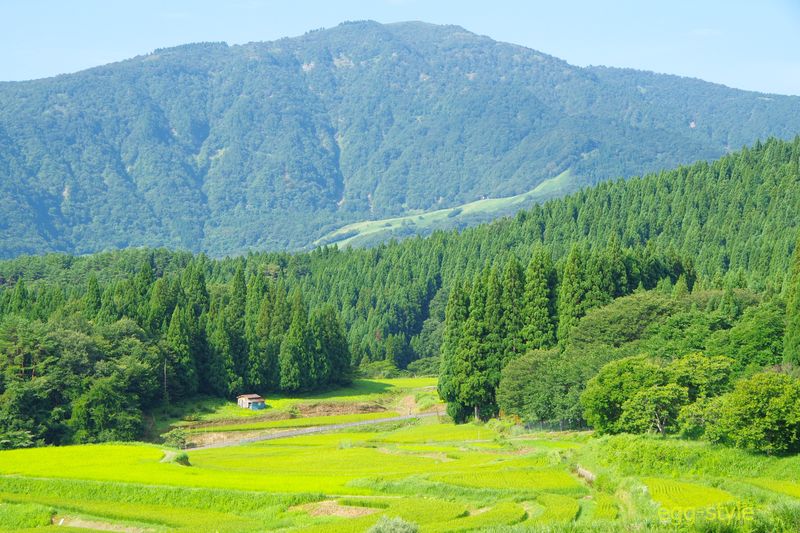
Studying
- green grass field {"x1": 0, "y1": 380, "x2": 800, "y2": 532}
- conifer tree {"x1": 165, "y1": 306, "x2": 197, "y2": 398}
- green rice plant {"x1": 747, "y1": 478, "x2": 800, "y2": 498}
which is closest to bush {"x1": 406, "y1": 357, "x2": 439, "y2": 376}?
conifer tree {"x1": 165, "y1": 306, "x2": 197, "y2": 398}

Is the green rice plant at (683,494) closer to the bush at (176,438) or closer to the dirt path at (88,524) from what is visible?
the dirt path at (88,524)

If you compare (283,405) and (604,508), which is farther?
(283,405)

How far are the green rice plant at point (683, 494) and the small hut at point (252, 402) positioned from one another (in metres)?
66.1

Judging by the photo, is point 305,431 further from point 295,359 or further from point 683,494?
point 683,494

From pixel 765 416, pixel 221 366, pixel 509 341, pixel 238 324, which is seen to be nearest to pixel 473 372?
pixel 509 341

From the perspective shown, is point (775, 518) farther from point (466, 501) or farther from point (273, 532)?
point (273, 532)

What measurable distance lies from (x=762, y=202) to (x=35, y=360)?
403 ft

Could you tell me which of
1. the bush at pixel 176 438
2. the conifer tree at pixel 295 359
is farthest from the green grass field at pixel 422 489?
Answer: the conifer tree at pixel 295 359

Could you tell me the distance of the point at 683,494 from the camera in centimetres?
4841

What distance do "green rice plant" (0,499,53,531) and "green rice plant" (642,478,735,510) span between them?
30.3 m

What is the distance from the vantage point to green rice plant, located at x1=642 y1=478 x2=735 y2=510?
45000 mm

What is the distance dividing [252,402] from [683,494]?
71.2 meters

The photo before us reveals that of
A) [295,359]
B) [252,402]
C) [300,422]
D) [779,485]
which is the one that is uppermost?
[779,485]

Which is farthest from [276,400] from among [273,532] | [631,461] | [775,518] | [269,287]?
[775,518]
